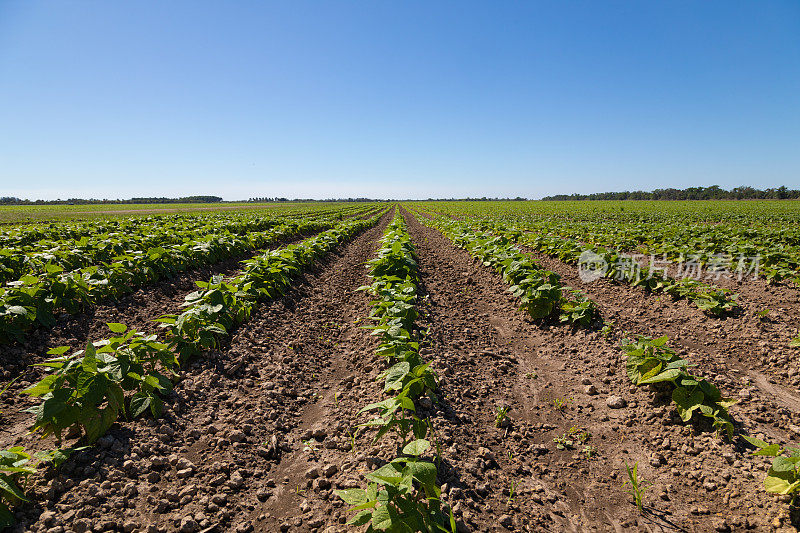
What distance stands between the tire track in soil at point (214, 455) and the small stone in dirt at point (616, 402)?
319 centimetres

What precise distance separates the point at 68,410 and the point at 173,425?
2.91 ft

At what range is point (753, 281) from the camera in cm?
860

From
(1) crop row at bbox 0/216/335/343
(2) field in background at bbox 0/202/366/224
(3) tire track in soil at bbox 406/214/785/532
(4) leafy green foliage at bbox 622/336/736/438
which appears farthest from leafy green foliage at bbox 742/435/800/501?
(2) field in background at bbox 0/202/366/224

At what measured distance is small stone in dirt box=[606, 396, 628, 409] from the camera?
158 inches

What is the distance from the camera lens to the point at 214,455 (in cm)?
317

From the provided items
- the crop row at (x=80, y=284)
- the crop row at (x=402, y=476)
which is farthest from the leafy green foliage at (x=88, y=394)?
the crop row at (x=80, y=284)

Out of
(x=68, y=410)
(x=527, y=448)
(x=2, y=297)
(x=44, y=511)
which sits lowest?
(x=527, y=448)

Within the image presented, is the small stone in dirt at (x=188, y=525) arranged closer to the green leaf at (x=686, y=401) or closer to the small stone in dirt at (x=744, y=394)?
the green leaf at (x=686, y=401)

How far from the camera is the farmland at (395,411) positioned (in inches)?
100

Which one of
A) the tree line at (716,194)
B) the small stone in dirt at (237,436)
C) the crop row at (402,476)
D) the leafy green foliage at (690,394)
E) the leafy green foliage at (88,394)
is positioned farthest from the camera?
the tree line at (716,194)

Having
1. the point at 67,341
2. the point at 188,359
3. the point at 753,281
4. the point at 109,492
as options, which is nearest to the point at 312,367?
the point at 188,359

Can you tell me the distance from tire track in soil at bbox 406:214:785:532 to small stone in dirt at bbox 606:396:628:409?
55 millimetres

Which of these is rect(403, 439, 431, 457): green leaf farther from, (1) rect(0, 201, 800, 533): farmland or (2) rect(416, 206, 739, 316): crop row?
(2) rect(416, 206, 739, 316): crop row

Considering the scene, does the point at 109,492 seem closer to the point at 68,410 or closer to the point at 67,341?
the point at 68,410
